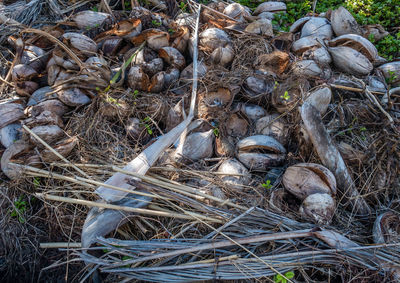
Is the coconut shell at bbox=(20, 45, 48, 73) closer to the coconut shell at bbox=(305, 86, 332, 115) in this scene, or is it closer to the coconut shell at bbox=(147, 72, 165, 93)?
the coconut shell at bbox=(147, 72, 165, 93)

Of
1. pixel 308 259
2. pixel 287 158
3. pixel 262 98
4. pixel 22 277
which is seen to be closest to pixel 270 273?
pixel 308 259

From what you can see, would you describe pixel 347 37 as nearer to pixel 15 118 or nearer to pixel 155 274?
pixel 155 274

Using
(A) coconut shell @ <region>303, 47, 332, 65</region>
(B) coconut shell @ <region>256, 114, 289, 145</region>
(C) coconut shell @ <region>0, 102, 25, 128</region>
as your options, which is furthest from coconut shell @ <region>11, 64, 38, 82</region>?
(A) coconut shell @ <region>303, 47, 332, 65</region>

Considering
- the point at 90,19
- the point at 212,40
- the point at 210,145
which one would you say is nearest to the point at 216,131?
the point at 210,145

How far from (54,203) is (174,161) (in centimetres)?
95

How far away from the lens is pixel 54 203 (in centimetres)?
230

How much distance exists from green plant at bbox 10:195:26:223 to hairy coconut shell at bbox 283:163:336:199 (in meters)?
1.97

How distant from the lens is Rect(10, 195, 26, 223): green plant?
2318 millimetres

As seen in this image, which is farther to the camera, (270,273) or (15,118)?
(15,118)

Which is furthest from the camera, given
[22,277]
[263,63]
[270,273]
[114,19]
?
[114,19]

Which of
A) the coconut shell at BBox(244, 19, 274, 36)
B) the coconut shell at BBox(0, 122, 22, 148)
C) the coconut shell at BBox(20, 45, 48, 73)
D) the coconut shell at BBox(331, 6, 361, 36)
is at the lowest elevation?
the coconut shell at BBox(0, 122, 22, 148)

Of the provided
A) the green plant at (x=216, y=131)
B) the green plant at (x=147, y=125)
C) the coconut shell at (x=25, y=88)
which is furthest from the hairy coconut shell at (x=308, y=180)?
the coconut shell at (x=25, y=88)

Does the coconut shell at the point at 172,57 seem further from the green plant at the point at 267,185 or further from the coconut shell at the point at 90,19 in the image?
the green plant at the point at 267,185

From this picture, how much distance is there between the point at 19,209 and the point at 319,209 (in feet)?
7.22
